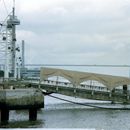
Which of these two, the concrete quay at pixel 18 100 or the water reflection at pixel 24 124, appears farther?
the concrete quay at pixel 18 100

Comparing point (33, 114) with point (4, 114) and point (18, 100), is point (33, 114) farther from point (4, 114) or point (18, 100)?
point (4, 114)

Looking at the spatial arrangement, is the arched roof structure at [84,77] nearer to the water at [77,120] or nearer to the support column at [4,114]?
the water at [77,120]

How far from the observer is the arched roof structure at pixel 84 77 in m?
83.4

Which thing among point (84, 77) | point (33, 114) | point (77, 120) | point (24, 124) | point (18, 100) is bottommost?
point (24, 124)

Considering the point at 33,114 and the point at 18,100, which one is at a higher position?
the point at 18,100

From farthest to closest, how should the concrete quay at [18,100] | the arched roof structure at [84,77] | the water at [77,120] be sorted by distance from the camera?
the arched roof structure at [84,77] → the concrete quay at [18,100] → the water at [77,120]

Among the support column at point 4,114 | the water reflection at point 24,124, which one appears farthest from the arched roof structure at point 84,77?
the water reflection at point 24,124

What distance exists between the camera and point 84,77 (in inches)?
3322

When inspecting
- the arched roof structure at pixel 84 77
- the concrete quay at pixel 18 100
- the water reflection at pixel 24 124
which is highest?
the arched roof structure at pixel 84 77

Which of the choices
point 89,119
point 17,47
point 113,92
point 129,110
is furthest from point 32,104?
point 17,47

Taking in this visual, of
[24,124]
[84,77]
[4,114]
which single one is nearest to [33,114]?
[4,114]

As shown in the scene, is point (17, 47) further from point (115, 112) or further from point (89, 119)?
point (89, 119)

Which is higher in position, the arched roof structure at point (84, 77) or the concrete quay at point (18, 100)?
the arched roof structure at point (84, 77)

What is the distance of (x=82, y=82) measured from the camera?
3282 inches
